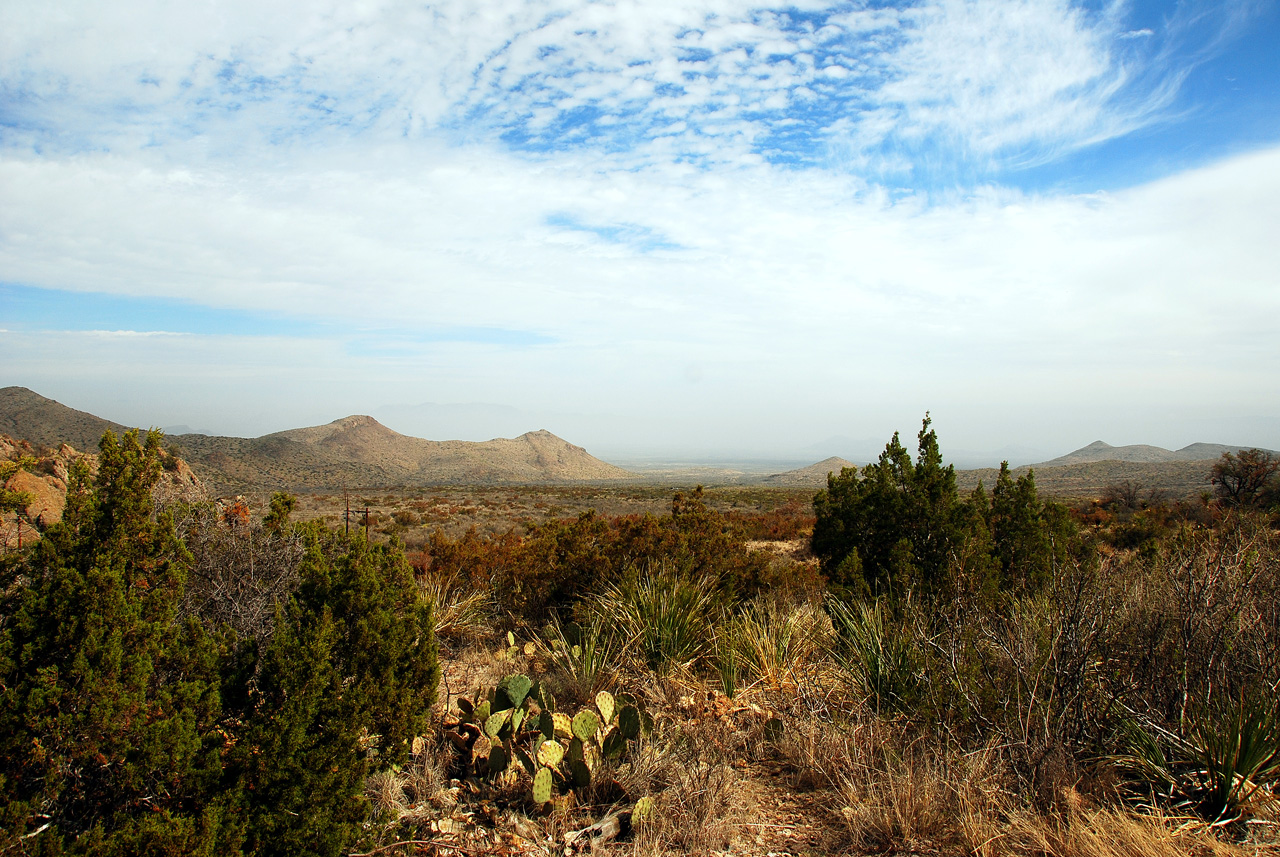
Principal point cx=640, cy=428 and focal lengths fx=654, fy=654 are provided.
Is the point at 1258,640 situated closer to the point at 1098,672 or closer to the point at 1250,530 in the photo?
the point at 1098,672

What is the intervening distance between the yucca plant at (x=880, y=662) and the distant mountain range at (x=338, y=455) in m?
36.1

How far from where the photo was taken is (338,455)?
86.4m

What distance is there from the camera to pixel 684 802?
3824 millimetres

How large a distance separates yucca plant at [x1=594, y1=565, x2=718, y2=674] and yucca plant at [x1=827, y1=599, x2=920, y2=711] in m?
1.36

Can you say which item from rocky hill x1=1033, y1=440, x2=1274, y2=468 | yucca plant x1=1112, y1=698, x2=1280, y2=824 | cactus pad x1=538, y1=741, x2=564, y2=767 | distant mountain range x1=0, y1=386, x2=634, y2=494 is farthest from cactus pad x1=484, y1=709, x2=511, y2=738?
rocky hill x1=1033, y1=440, x2=1274, y2=468

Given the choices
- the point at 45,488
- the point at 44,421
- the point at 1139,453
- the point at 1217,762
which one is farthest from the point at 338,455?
the point at 1139,453

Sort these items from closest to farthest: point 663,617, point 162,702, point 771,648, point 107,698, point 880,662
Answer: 1. point 107,698
2. point 162,702
3. point 880,662
4. point 771,648
5. point 663,617

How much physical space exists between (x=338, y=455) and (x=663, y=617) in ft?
294

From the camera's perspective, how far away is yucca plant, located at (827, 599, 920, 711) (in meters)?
4.98

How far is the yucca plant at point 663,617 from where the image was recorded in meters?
6.32

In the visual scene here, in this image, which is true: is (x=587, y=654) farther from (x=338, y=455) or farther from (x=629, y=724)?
(x=338, y=455)

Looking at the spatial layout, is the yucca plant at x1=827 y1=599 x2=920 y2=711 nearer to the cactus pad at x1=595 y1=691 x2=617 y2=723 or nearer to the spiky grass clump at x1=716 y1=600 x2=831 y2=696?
the spiky grass clump at x1=716 y1=600 x2=831 y2=696

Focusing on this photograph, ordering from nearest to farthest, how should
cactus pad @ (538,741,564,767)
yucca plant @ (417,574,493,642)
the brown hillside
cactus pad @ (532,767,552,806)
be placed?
cactus pad @ (532,767,552,806) < cactus pad @ (538,741,564,767) < yucca plant @ (417,574,493,642) < the brown hillside

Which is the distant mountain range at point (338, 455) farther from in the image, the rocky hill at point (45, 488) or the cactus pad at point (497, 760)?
→ the cactus pad at point (497, 760)
